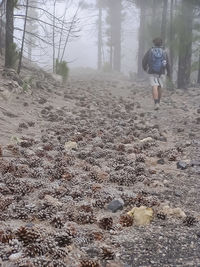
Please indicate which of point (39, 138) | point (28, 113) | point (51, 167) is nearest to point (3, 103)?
point (28, 113)

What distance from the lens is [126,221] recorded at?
349 centimetres

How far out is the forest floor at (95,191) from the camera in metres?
2.91

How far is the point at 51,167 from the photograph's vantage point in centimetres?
499

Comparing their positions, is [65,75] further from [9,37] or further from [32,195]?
[32,195]

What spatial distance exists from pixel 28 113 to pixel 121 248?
656 cm

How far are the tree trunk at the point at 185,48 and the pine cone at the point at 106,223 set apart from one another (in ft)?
48.3

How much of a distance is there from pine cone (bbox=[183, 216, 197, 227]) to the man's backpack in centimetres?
867

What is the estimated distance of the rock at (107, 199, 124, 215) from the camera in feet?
12.5

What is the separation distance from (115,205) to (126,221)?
39 centimetres

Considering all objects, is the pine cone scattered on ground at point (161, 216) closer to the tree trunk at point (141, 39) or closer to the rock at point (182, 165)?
the rock at point (182, 165)

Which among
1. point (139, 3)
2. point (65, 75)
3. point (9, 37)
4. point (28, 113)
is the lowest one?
point (28, 113)

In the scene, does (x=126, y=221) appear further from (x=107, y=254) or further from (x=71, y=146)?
(x=71, y=146)

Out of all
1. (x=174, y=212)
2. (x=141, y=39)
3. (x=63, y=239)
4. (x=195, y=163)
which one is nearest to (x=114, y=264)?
(x=63, y=239)

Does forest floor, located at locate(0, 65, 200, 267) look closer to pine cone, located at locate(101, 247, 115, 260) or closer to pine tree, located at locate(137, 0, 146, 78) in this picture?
pine cone, located at locate(101, 247, 115, 260)
